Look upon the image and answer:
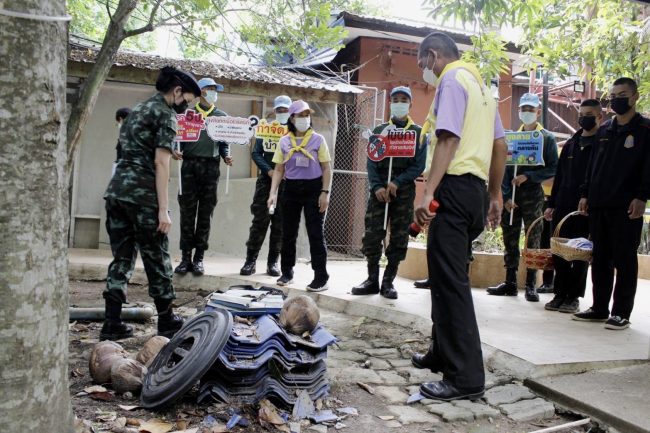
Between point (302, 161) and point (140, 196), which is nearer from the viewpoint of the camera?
point (140, 196)

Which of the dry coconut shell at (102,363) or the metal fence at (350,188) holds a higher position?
the metal fence at (350,188)

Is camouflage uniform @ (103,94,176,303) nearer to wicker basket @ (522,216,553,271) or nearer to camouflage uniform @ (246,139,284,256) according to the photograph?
camouflage uniform @ (246,139,284,256)

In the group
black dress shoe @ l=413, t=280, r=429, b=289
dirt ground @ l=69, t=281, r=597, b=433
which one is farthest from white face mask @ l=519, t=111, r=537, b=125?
dirt ground @ l=69, t=281, r=597, b=433

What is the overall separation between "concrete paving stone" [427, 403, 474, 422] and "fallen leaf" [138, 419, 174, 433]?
1.43 metres

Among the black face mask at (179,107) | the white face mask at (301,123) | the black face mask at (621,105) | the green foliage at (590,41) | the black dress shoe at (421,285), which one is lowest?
the black dress shoe at (421,285)

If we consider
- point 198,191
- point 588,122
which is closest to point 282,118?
point 198,191

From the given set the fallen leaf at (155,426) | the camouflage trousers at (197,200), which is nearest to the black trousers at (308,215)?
the camouflage trousers at (197,200)

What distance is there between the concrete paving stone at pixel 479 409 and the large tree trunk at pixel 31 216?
6.90ft

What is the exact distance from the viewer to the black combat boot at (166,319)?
434cm

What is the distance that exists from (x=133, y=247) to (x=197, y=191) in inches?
89.9

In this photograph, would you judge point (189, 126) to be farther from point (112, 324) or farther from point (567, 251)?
point (567, 251)

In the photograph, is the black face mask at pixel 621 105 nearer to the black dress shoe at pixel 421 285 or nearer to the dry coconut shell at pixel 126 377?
the black dress shoe at pixel 421 285

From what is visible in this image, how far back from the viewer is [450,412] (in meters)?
3.04

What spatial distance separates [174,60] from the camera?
10227 millimetres
